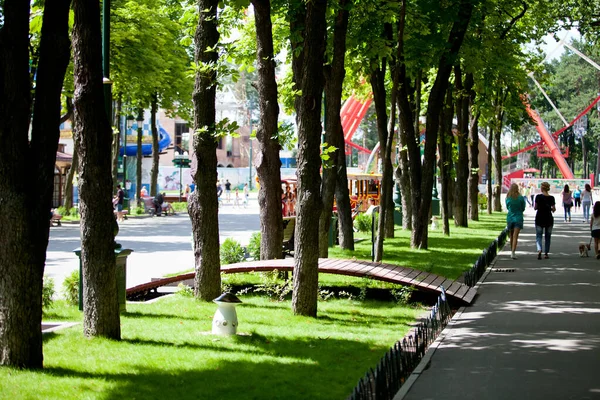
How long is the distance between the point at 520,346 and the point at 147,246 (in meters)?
18.3

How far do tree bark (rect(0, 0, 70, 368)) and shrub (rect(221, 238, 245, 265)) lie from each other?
1053 cm

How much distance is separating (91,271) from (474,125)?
3306 centimetres

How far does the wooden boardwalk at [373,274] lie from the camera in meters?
14.2

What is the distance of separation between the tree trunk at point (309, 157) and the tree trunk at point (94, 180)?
2994 millimetres

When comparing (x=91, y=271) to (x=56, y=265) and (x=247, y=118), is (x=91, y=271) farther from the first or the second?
(x=247, y=118)

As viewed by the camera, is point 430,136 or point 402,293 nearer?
point 402,293

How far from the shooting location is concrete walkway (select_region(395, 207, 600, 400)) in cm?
829

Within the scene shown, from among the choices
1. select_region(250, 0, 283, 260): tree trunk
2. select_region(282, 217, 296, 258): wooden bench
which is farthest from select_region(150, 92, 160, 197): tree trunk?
select_region(250, 0, 283, 260): tree trunk

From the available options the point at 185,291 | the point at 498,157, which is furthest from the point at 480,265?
the point at 498,157

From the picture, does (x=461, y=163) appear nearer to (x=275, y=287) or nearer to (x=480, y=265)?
(x=480, y=265)

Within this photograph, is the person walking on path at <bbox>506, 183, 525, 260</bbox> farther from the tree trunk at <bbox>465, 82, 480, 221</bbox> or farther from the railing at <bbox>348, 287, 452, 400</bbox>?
the tree trunk at <bbox>465, 82, 480, 221</bbox>

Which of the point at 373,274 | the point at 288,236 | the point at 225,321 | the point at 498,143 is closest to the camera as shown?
the point at 225,321

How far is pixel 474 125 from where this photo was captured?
41.2 meters

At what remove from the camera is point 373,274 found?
14367 millimetres
